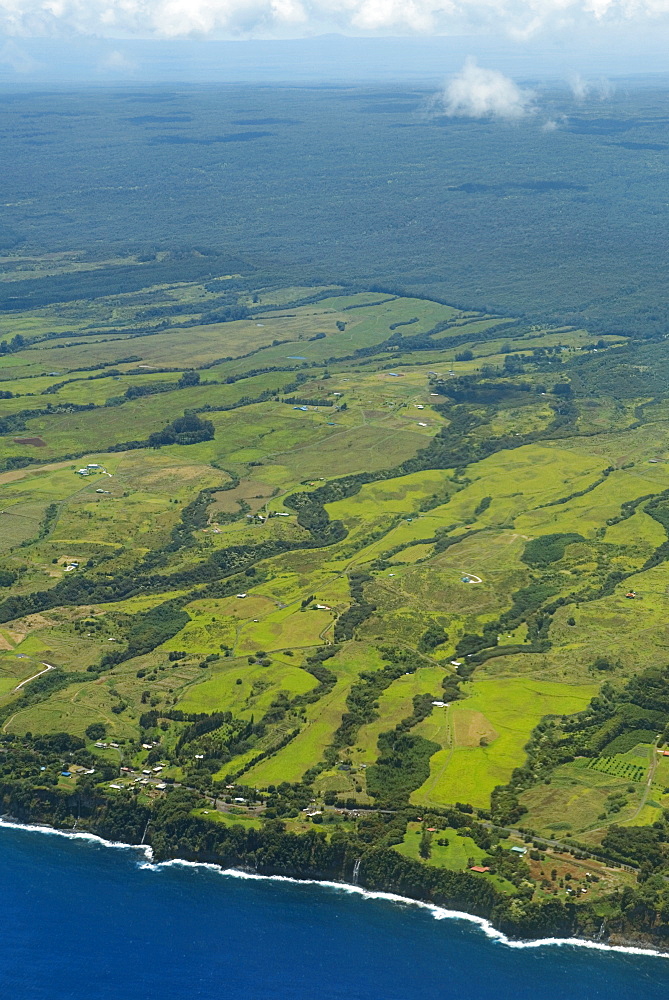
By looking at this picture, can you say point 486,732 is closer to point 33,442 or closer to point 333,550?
point 333,550

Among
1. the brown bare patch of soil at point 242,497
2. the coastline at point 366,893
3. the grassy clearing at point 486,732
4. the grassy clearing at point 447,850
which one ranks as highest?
the brown bare patch of soil at point 242,497

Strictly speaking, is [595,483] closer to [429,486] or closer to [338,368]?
[429,486]

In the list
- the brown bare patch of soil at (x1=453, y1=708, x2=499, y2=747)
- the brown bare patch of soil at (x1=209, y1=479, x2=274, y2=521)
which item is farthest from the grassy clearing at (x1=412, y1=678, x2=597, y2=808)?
the brown bare patch of soil at (x1=209, y1=479, x2=274, y2=521)

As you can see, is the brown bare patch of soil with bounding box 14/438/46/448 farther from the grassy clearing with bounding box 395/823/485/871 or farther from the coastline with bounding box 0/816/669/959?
the grassy clearing with bounding box 395/823/485/871

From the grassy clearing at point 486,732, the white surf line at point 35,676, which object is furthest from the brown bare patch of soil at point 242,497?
the grassy clearing at point 486,732

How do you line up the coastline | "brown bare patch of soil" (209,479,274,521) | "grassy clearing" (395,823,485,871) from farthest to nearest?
"brown bare patch of soil" (209,479,274,521)
"grassy clearing" (395,823,485,871)
the coastline

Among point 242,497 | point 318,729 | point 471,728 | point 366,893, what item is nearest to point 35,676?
point 318,729

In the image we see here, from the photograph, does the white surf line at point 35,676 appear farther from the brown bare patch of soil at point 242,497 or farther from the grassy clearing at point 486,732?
the brown bare patch of soil at point 242,497

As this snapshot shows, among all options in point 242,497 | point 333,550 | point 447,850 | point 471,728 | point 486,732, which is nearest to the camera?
point 447,850

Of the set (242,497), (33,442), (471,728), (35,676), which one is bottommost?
(35,676)
